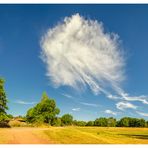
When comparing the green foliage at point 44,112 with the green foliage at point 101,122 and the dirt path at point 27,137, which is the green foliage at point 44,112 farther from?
the green foliage at point 101,122

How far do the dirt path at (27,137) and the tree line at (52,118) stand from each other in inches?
29.4

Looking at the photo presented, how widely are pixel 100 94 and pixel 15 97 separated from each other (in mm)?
3615

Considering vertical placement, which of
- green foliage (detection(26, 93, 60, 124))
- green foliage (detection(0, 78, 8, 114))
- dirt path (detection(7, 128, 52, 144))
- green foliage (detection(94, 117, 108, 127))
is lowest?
dirt path (detection(7, 128, 52, 144))

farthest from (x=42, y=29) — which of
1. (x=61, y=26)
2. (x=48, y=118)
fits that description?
(x=48, y=118)

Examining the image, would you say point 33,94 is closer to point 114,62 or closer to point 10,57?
point 10,57

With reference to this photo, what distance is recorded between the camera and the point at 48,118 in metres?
20.5

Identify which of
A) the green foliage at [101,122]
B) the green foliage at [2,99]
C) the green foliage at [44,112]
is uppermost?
the green foliage at [2,99]

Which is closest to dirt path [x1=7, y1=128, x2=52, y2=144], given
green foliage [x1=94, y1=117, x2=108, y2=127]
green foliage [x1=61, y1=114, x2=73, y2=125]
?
green foliage [x1=61, y1=114, x2=73, y2=125]

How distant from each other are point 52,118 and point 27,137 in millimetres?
3182

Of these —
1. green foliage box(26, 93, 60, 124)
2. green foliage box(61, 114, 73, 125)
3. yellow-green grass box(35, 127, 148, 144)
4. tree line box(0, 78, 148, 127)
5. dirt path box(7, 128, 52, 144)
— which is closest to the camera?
dirt path box(7, 128, 52, 144)

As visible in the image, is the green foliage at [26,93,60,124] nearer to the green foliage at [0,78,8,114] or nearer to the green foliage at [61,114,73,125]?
the green foliage at [61,114,73,125]

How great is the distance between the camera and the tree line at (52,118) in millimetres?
18125

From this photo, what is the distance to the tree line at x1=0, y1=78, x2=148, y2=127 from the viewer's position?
18125 mm

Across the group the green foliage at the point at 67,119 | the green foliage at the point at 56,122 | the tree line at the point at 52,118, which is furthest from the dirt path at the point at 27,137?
the green foliage at the point at 56,122
